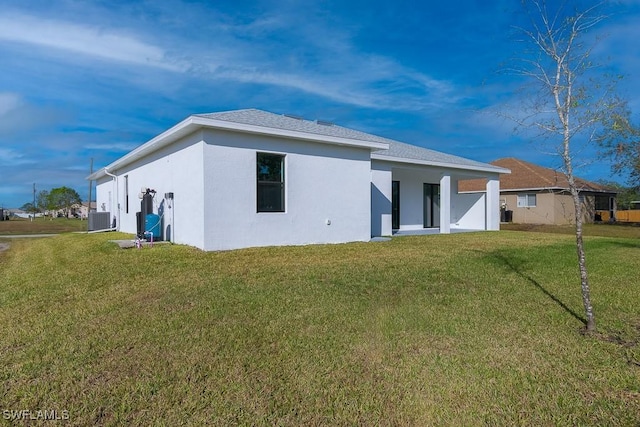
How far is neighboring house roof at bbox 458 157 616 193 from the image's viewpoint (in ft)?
82.3

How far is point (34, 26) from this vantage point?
344 inches

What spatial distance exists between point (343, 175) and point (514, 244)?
5.75 meters

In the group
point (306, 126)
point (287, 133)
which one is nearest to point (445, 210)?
point (306, 126)

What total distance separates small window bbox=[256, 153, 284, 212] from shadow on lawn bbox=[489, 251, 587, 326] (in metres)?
5.64

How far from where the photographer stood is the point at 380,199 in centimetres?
1433

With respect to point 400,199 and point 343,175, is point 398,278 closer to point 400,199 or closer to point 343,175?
point 343,175

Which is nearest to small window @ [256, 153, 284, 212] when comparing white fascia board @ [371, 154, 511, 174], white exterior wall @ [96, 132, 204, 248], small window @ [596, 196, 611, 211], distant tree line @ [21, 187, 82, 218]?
white exterior wall @ [96, 132, 204, 248]

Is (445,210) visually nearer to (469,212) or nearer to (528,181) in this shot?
(469,212)

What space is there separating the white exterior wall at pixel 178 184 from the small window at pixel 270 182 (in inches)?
61.6

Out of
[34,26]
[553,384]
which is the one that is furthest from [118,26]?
[553,384]

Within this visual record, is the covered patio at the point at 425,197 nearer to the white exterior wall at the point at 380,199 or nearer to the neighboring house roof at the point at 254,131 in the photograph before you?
the white exterior wall at the point at 380,199

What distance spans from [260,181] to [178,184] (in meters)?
2.49

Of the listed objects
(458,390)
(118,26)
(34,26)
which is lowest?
(458,390)

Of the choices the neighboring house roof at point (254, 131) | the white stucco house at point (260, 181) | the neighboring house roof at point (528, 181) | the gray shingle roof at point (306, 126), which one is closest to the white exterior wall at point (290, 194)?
the white stucco house at point (260, 181)
